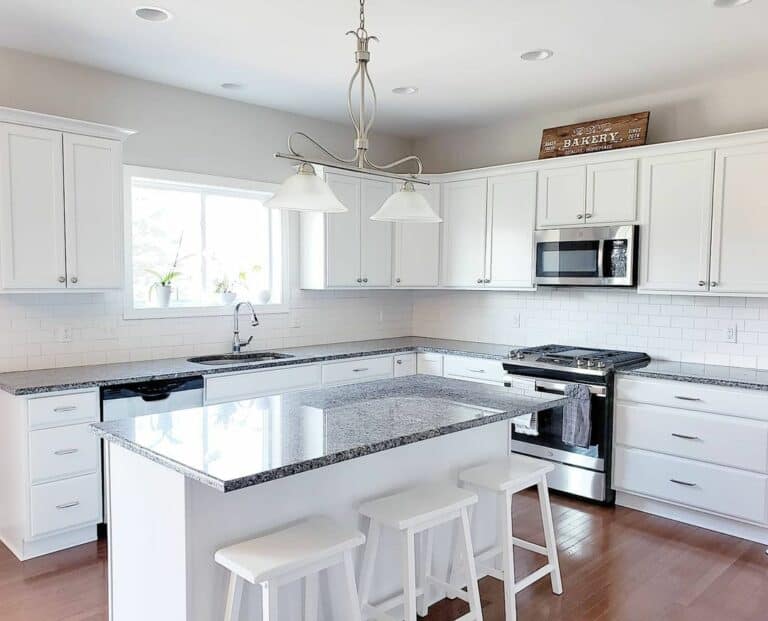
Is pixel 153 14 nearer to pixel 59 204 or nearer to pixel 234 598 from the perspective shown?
pixel 59 204

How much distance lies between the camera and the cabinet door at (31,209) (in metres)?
3.24

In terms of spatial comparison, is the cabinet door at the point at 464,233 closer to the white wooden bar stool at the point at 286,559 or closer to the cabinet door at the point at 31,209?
the cabinet door at the point at 31,209

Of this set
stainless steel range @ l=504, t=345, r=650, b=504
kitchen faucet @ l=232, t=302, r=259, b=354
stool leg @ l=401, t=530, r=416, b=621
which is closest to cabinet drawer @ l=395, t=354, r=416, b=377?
stainless steel range @ l=504, t=345, r=650, b=504

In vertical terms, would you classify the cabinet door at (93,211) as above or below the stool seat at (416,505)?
above

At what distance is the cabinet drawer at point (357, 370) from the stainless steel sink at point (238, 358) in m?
0.33

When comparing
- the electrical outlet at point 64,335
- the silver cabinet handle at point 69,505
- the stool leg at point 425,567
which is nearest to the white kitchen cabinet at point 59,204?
the electrical outlet at point 64,335

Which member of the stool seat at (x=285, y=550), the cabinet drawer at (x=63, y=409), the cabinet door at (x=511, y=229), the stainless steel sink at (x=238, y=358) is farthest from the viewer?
the cabinet door at (x=511, y=229)

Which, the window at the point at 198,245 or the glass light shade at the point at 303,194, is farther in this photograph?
the window at the point at 198,245

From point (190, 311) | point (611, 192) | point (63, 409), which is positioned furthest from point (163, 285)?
point (611, 192)

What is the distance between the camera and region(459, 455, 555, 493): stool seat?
2602mm

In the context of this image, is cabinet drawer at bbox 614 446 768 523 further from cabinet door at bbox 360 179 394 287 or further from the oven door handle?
cabinet door at bbox 360 179 394 287

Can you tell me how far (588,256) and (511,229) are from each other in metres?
0.70

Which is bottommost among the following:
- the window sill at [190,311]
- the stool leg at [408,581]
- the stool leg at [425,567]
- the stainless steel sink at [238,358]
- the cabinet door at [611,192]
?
the stool leg at [425,567]

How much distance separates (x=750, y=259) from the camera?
368cm
